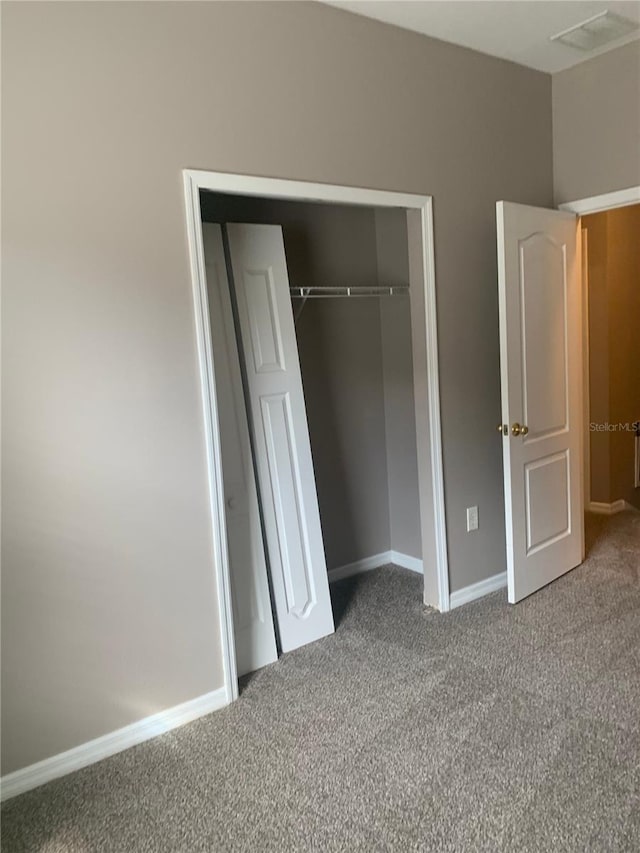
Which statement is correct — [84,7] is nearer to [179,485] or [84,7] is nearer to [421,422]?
[179,485]

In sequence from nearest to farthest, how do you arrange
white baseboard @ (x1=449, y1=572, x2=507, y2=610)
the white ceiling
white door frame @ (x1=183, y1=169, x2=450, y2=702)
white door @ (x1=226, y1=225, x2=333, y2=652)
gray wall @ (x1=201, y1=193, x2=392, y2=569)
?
white door frame @ (x1=183, y1=169, x2=450, y2=702)
the white ceiling
white door @ (x1=226, y1=225, x2=333, y2=652)
white baseboard @ (x1=449, y1=572, x2=507, y2=610)
gray wall @ (x1=201, y1=193, x2=392, y2=569)

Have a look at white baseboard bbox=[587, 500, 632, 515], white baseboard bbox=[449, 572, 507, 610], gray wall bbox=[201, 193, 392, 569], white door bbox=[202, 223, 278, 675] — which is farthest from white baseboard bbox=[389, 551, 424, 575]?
white baseboard bbox=[587, 500, 632, 515]

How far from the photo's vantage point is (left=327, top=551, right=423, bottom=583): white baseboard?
3.90 metres

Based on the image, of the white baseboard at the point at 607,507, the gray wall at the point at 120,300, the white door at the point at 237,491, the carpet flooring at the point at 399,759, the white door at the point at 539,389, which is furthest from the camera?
the white baseboard at the point at 607,507

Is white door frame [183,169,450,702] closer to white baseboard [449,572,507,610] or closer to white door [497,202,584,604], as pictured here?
white door [497,202,584,604]

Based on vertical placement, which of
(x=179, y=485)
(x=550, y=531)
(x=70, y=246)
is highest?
(x=70, y=246)

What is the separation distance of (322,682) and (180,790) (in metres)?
0.78

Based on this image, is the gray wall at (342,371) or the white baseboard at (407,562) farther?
the white baseboard at (407,562)

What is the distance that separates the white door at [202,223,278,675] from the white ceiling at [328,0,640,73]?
1.21m

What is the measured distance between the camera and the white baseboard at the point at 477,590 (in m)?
3.42

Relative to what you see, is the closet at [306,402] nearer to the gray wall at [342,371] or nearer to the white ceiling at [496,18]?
the gray wall at [342,371]

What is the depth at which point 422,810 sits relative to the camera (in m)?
2.00

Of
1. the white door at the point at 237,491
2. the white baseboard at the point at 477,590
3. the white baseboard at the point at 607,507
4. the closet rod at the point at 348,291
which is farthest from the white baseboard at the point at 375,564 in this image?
the white baseboard at the point at 607,507

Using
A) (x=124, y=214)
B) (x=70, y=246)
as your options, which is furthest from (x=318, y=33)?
(x=70, y=246)
